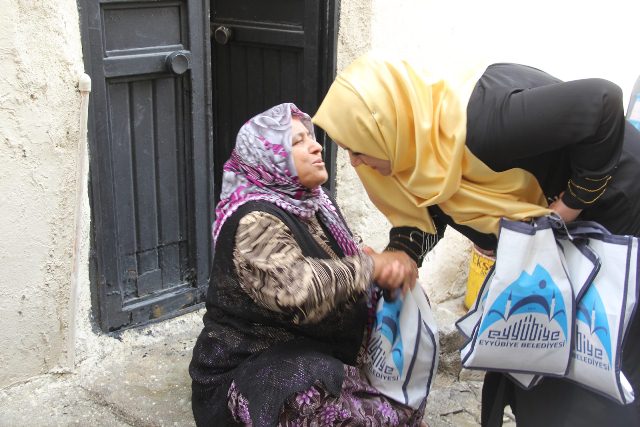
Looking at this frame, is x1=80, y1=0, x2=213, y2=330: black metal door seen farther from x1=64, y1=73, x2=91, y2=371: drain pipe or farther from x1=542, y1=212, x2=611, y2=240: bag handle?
x1=542, y1=212, x2=611, y2=240: bag handle

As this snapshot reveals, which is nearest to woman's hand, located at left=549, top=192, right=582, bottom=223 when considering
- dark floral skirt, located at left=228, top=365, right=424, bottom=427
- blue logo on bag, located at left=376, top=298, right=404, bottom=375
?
blue logo on bag, located at left=376, top=298, right=404, bottom=375

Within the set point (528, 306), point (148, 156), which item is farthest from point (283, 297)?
point (148, 156)

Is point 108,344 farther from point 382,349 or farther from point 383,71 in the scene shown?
point 383,71

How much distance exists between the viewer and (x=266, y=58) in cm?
369

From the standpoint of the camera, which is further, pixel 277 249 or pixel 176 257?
pixel 176 257

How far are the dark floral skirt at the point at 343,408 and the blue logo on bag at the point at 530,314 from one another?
1.61 ft

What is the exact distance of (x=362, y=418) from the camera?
2.26m

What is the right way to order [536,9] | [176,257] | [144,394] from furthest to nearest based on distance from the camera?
[536,9]
[176,257]
[144,394]

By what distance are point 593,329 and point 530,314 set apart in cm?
16

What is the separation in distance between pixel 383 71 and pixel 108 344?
1.70 m

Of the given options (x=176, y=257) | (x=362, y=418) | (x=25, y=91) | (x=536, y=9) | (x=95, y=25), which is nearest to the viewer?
(x=362, y=418)

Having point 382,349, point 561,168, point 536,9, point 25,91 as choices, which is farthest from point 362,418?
point 536,9

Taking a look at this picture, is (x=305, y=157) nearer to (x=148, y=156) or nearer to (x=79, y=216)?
(x=79, y=216)

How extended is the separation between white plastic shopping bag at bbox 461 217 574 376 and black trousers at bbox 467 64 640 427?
147mm
